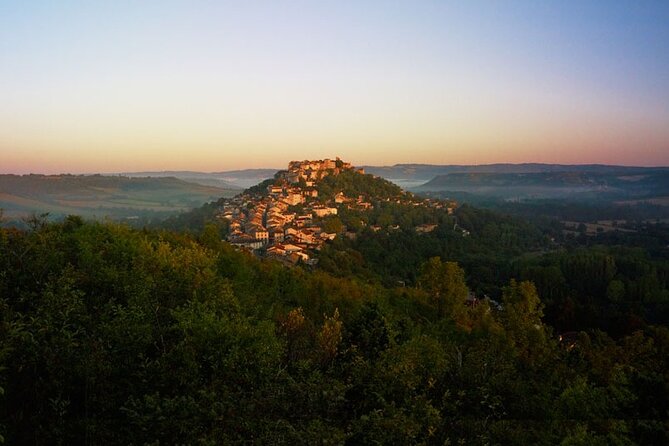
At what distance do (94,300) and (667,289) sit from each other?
2422 inches

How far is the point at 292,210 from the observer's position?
85438 millimetres

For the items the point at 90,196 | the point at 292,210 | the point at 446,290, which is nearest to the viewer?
the point at 446,290

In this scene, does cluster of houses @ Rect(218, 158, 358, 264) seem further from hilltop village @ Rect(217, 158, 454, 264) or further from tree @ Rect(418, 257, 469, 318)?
tree @ Rect(418, 257, 469, 318)

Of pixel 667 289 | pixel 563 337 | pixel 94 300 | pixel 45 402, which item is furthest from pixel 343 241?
pixel 45 402

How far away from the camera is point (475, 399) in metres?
9.96

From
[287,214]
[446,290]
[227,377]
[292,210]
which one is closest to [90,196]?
[292,210]

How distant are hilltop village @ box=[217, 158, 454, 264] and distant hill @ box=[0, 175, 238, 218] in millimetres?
42841

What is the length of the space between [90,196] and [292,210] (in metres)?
95.9

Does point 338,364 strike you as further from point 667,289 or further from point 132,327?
point 667,289

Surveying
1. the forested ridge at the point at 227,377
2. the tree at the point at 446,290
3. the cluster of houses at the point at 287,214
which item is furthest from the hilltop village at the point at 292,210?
the forested ridge at the point at 227,377

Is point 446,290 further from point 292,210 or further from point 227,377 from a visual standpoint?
point 292,210

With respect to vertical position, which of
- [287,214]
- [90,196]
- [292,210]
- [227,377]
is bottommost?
[287,214]

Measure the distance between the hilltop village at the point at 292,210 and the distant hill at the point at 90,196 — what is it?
4284 cm

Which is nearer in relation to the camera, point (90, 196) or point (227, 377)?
point (227, 377)
